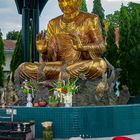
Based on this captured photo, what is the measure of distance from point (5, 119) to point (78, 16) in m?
3.83

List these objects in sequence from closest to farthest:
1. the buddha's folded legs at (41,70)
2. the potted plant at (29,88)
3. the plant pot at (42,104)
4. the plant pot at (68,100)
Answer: the plant pot at (68,100), the plant pot at (42,104), the potted plant at (29,88), the buddha's folded legs at (41,70)

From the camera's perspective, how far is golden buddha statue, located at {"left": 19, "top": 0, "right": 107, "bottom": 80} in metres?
9.64

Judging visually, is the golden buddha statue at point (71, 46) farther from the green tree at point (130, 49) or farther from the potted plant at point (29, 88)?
the green tree at point (130, 49)

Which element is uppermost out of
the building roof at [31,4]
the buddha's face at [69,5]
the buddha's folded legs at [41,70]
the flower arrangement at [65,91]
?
the building roof at [31,4]

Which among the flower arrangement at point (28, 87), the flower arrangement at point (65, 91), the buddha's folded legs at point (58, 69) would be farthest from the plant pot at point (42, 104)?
the buddha's folded legs at point (58, 69)

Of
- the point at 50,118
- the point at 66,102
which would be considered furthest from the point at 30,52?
the point at 50,118

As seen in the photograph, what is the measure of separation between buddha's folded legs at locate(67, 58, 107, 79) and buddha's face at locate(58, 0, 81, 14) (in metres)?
1.56

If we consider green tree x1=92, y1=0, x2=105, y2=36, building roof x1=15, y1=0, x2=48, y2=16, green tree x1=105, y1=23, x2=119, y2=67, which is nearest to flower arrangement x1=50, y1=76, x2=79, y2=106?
building roof x1=15, y1=0, x2=48, y2=16

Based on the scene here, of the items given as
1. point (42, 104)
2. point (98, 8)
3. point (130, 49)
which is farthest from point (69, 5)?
point (98, 8)

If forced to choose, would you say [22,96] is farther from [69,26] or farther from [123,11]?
[123,11]

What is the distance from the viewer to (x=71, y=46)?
1030 cm

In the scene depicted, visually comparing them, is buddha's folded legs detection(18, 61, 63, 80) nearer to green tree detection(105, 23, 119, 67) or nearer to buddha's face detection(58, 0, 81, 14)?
buddha's face detection(58, 0, 81, 14)

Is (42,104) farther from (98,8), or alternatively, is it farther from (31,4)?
(98,8)

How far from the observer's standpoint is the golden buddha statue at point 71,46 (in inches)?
380
